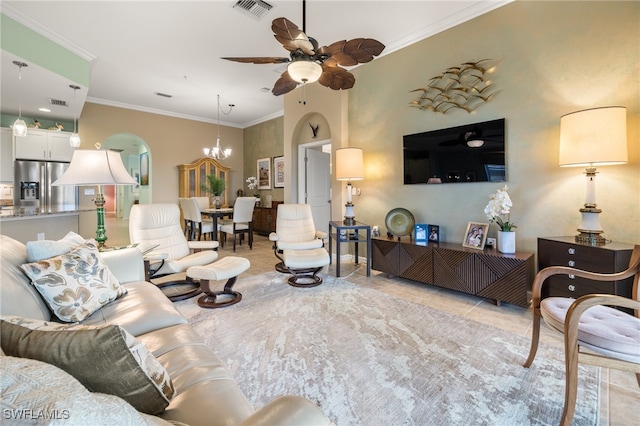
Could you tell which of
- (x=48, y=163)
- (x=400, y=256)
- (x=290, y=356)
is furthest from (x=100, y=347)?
(x=48, y=163)

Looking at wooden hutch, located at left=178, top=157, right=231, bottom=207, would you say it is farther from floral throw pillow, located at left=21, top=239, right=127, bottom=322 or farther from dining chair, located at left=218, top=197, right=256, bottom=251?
floral throw pillow, located at left=21, top=239, right=127, bottom=322

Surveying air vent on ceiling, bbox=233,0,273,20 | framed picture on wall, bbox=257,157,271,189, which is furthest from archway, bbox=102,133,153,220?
air vent on ceiling, bbox=233,0,273,20

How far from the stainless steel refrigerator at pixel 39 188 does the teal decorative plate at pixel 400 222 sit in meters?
5.83

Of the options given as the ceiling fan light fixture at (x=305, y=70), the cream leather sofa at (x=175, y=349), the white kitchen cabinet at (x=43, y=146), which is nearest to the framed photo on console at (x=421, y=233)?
the ceiling fan light fixture at (x=305, y=70)

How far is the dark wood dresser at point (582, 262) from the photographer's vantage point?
2.03 m

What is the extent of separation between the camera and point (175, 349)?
121cm

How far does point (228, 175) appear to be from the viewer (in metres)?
8.05

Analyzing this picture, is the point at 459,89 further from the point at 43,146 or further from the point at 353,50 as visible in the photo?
the point at 43,146

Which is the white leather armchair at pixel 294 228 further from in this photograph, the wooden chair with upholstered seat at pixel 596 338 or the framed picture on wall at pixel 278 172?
the framed picture on wall at pixel 278 172

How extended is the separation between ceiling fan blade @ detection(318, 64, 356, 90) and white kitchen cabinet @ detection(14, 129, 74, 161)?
233 inches

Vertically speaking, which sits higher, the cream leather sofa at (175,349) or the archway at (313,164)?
the archway at (313,164)

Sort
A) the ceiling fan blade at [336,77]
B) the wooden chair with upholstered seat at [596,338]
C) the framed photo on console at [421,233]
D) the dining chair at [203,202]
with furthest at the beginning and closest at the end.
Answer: the dining chair at [203,202]
the framed photo on console at [421,233]
the ceiling fan blade at [336,77]
the wooden chair with upholstered seat at [596,338]

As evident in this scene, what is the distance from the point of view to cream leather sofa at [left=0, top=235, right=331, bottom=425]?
0.66 meters

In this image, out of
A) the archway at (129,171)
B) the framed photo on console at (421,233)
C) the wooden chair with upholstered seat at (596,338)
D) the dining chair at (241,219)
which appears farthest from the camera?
the archway at (129,171)
